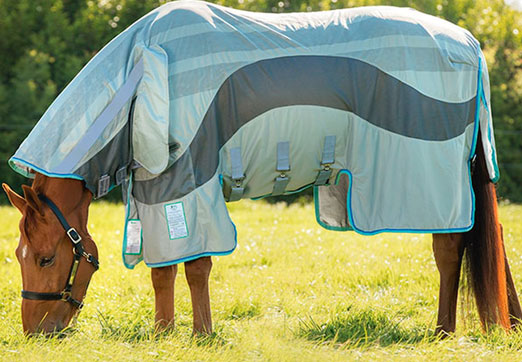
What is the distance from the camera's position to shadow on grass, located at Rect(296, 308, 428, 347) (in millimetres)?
3586

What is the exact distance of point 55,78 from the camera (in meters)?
15.2

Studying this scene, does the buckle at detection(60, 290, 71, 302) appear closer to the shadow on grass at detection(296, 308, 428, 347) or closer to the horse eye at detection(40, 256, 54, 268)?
the horse eye at detection(40, 256, 54, 268)

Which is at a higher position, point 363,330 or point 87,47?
point 87,47

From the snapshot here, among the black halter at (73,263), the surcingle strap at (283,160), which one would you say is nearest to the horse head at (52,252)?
the black halter at (73,263)

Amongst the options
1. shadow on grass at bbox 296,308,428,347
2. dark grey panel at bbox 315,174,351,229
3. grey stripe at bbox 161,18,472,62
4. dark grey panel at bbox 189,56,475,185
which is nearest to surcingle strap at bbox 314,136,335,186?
dark grey panel at bbox 189,56,475,185

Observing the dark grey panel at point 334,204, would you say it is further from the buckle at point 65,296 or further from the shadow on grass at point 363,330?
the buckle at point 65,296

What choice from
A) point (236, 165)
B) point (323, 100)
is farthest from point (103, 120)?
point (323, 100)

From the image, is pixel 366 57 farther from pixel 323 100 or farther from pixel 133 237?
pixel 133 237

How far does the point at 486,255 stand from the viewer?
145 inches

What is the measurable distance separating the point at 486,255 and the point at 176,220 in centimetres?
177

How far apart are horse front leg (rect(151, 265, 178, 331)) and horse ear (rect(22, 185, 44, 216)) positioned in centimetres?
68

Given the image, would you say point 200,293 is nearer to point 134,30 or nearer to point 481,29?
point 134,30

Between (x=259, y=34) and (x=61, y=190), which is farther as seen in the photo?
(x=259, y=34)

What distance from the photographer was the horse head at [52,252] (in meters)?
3.26
